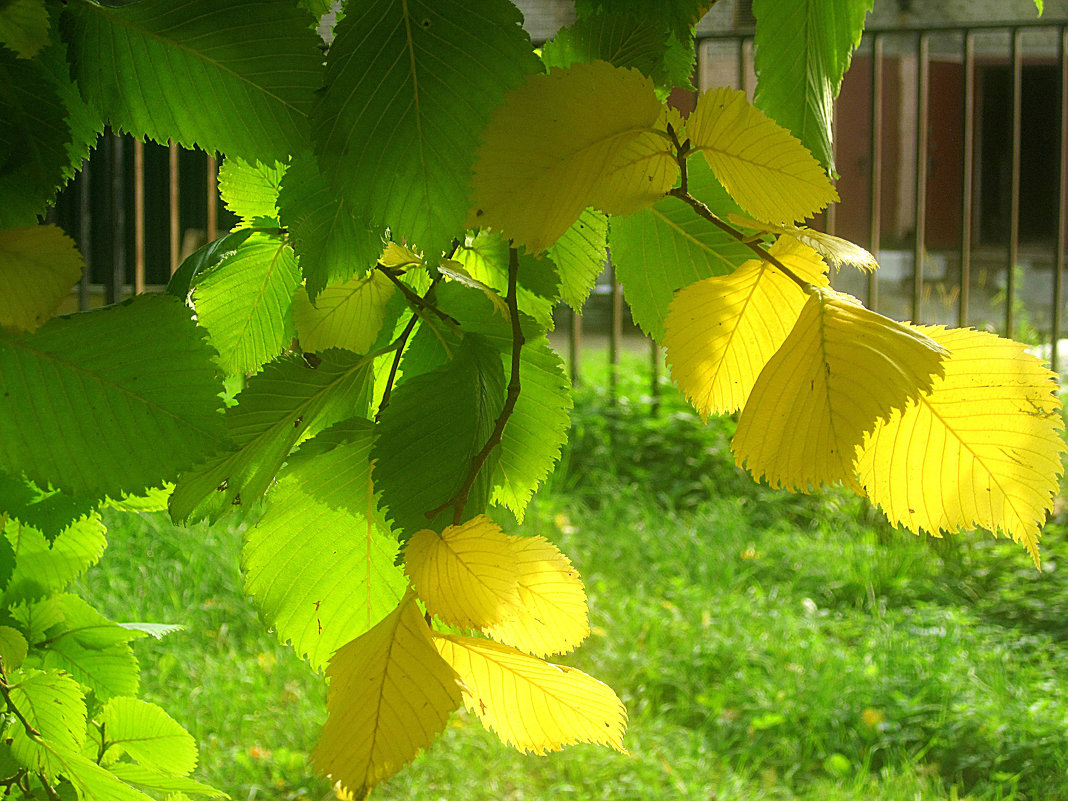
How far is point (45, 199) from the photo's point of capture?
0.37m

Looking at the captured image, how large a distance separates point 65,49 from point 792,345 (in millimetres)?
295

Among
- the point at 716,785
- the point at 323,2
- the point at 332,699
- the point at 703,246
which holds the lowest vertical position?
the point at 716,785

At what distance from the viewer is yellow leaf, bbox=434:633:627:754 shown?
0.28 meters

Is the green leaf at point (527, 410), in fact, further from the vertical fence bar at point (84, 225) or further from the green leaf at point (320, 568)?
the vertical fence bar at point (84, 225)

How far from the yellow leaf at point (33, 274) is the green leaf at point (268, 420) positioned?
0.10 meters

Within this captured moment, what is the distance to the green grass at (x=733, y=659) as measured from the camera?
6.84 feet

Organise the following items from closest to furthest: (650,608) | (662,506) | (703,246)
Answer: (703,246) → (650,608) → (662,506)

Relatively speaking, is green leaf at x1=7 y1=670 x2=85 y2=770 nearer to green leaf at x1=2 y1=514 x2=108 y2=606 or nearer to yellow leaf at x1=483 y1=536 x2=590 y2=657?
green leaf at x1=2 y1=514 x2=108 y2=606

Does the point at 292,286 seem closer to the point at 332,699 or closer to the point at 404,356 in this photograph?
the point at 404,356

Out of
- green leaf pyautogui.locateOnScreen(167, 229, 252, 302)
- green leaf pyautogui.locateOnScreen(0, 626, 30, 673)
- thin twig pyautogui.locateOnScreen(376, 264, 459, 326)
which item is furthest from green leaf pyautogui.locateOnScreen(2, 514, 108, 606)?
thin twig pyautogui.locateOnScreen(376, 264, 459, 326)

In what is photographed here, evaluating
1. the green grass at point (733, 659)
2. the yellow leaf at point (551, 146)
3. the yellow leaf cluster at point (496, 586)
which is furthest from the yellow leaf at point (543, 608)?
the green grass at point (733, 659)

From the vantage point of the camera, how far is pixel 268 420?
401 millimetres

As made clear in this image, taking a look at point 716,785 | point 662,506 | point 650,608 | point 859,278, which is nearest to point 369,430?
point 716,785

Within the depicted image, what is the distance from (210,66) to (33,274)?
11cm
